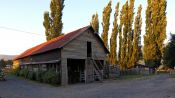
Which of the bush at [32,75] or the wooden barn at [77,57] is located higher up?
the wooden barn at [77,57]

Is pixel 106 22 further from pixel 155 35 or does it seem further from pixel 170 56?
pixel 170 56

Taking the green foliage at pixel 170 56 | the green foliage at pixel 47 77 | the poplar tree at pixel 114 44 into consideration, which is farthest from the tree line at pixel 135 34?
the green foliage at pixel 170 56

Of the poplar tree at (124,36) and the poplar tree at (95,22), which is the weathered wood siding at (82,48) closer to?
the poplar tree at (124,36)

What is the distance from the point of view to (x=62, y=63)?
31.7 meters

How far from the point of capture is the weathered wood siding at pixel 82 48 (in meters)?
32.5

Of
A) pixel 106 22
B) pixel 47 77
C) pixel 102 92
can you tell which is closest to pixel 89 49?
pixel 47 77

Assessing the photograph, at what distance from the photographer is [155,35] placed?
4950 cm

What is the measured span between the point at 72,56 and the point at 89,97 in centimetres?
1439

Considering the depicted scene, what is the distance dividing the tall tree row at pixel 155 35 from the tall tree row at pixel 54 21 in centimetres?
1684

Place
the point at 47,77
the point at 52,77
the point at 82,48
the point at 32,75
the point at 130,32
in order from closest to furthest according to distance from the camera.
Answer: the point at 52,77 → the point at 47,77 → the point at 82,48 → the point at 32,75 → the point at 130,32

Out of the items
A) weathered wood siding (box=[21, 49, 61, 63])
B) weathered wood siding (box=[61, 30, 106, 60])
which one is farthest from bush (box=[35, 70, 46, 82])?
weathered wood siding (box=[61, 30, 106, 60])

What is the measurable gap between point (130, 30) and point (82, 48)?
77.3ft

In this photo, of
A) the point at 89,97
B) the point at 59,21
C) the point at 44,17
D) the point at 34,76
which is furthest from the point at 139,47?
the point at 89,97

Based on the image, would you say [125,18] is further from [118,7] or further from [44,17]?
[44,17]
